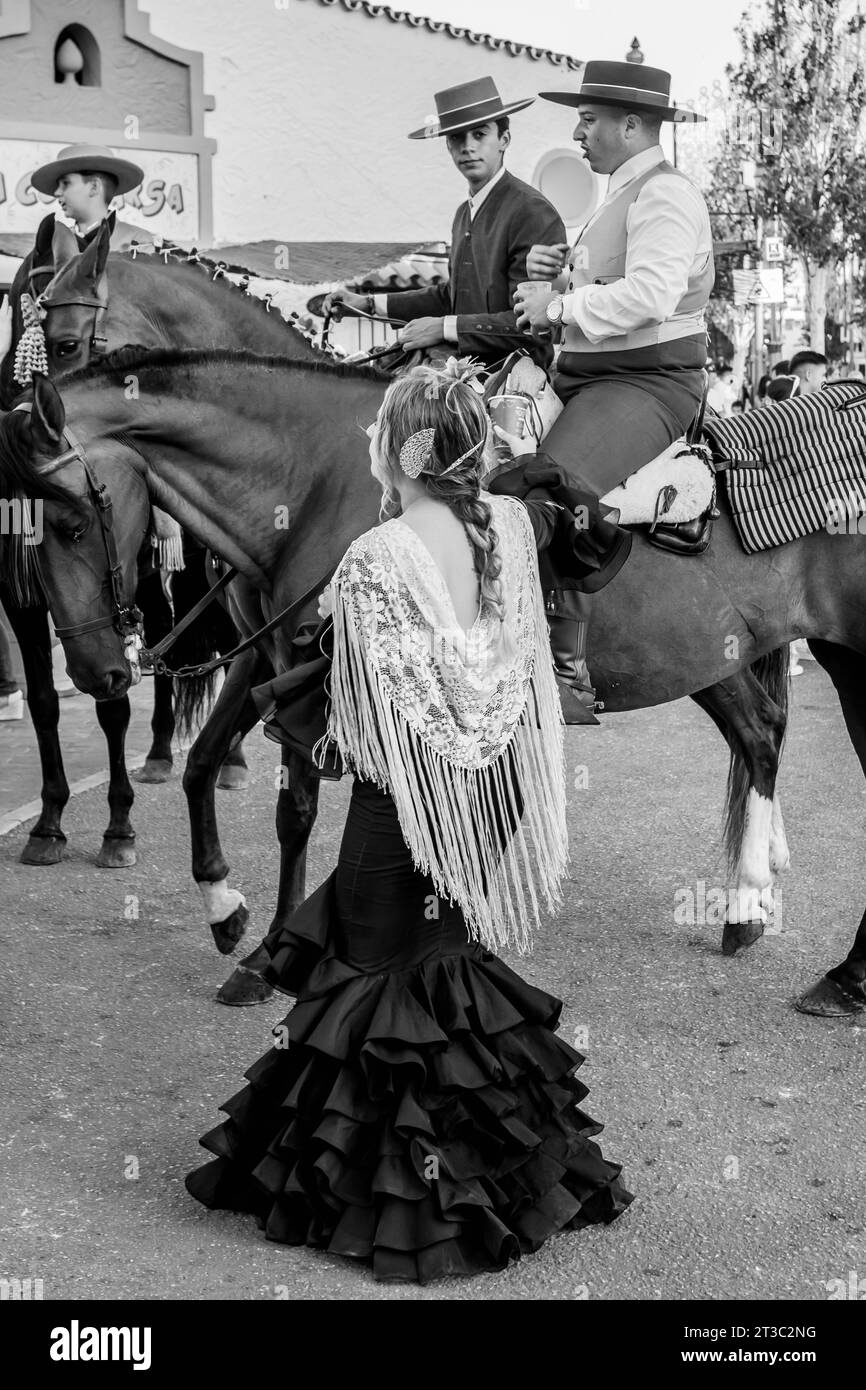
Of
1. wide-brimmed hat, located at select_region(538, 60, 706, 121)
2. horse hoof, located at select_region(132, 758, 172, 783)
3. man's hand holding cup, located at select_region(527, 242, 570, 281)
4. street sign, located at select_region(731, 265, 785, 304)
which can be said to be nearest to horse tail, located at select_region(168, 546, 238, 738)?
horse hoof, located at select_region(132, 758, 172, 783)

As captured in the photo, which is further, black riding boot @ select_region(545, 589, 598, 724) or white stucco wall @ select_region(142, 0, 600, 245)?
white stucco wall @ select_region(142, 0, 600, 245)

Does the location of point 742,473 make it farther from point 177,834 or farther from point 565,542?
point 177,834

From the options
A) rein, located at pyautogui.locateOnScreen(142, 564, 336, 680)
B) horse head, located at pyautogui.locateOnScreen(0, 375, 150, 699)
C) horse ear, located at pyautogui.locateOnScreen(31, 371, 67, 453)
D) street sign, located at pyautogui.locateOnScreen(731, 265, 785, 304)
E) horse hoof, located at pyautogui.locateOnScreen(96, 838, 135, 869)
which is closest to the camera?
horse ear, located at pyautogui.locateOnScreen(31, 371, 67, 453)

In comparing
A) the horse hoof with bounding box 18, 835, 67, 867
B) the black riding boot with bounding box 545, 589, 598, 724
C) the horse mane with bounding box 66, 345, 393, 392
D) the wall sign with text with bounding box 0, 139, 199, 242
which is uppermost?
the wall sign with text with bounding box 0, 139, 199, 242

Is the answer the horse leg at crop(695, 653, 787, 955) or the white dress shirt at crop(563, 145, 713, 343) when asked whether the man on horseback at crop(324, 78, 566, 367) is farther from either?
the horse leg at crop(695, 653, 787, 955)

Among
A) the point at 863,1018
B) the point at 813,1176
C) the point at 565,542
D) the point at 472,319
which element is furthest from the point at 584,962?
the point at 472,319

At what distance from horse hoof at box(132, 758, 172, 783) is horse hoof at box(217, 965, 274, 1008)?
2.84 meters

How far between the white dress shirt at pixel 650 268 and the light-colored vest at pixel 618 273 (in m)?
0.10

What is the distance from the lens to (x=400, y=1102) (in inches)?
121

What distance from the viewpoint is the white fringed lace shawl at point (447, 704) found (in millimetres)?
3070

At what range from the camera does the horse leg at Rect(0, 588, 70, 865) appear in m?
6.12

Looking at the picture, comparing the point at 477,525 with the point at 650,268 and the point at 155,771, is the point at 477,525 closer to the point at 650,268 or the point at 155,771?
the point at 650,268

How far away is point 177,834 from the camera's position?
21.4 ft

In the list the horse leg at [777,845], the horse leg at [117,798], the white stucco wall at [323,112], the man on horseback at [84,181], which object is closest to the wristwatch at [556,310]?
the horse leg at [777,845]
